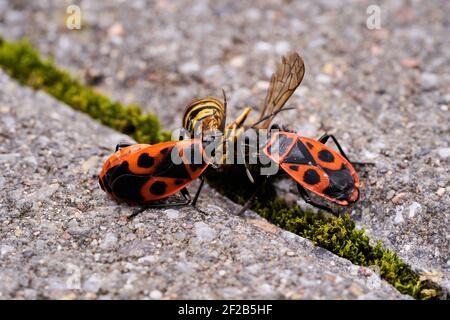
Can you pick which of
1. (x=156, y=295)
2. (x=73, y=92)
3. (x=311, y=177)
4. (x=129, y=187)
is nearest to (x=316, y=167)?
(x=311, y=177)

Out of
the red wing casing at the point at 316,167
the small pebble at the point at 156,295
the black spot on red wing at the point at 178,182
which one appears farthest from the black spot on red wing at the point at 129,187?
the red wing casing at the point at 316,167

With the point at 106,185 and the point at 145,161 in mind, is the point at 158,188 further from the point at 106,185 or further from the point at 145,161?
the point at 106,185
